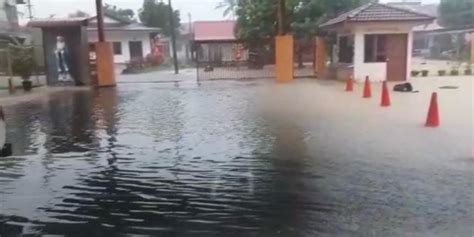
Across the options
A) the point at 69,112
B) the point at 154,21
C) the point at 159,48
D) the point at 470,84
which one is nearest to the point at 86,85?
the point at 69,112

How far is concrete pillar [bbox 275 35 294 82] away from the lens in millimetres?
21328

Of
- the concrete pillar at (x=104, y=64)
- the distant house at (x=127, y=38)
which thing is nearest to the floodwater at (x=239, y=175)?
the concrete pillar at (x=104, y=64)

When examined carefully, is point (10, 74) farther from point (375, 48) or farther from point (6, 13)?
point (375, 48)

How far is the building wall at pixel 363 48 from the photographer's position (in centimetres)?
2031

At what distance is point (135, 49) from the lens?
145ft

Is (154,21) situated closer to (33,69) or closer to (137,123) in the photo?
(33,69)

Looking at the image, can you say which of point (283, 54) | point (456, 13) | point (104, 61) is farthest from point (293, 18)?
point (456, 13)

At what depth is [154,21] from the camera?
5322cm

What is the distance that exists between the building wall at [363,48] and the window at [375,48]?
167 mm

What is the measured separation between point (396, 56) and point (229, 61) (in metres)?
9.07

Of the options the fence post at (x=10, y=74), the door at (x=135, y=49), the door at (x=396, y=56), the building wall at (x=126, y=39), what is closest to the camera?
the fence post at (x=10, y=74)

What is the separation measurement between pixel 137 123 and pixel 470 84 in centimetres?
Answer: 1351

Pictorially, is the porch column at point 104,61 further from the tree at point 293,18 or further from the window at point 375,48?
the window at point 375,48

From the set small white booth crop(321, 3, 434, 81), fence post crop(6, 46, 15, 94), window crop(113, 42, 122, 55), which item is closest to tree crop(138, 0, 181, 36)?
window crop(113, 42, 122, 55)
